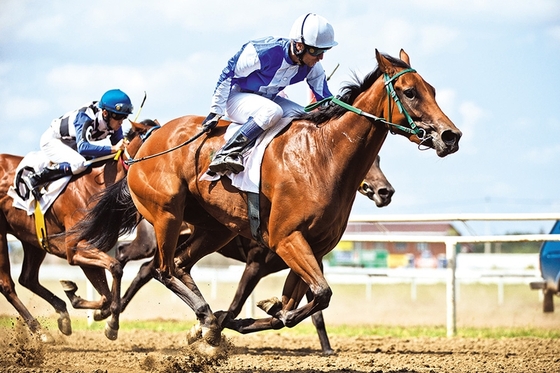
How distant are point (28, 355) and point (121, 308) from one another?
1744 mm

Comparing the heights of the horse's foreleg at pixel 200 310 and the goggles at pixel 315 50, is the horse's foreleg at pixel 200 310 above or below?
below

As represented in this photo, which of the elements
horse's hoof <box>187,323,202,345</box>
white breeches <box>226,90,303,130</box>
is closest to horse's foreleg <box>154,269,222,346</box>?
horse's hoof <box>187,323,202,345</box>

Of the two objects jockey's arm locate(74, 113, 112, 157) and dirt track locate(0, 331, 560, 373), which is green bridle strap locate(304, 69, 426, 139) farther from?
jockey's arm locate(74, 113, 112, 157)

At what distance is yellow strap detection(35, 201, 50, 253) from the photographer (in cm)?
826

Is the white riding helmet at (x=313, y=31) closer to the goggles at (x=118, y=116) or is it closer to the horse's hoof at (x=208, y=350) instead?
the horse's hoof at (x=208, y=350)

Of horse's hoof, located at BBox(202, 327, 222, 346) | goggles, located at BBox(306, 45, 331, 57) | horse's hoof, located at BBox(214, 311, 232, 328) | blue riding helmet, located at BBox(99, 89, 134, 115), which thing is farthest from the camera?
blue riding helmet, located at BBox(99, 89, 134, 115)

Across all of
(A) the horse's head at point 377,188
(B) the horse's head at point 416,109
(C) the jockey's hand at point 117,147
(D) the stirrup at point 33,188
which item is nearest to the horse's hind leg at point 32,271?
(D) the stirrup at point 33,188

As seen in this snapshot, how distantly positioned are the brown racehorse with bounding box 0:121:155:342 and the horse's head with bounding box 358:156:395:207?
7.05ft

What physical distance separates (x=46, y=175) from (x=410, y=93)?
14.0 ft

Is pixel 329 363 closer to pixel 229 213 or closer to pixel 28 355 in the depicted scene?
pixel 229 213

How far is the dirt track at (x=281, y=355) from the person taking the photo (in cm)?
609

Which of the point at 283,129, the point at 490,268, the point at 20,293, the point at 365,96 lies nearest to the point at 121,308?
the point at 283,129

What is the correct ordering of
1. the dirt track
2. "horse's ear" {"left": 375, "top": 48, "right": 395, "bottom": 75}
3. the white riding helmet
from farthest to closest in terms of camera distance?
the dirt track
the white riding helmet
"horse's ear" {"left": 375, "top": 48, "right": 395, "bottom": 75}

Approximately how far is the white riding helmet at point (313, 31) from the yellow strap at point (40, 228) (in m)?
3.74
